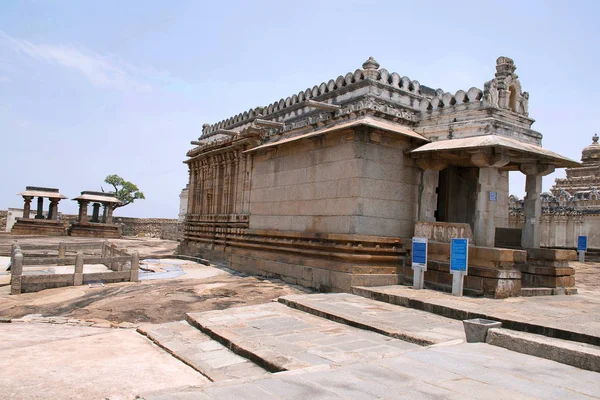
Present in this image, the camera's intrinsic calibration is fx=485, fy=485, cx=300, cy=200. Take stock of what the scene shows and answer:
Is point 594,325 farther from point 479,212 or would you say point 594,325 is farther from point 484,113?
point 484,113

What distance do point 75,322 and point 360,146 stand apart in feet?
21.3

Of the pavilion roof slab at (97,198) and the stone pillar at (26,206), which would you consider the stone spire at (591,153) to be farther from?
the stone pillar at (26,206)

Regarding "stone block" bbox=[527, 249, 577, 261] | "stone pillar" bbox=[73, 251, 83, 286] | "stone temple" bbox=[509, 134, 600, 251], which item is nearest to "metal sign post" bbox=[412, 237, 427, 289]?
"stone block" bbox=[527, 249, 577, 261]

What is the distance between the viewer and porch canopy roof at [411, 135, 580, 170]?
371 inches

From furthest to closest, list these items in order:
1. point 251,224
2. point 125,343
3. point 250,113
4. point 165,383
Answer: point 250,113
point 251,224
point 125,343
point 165,383

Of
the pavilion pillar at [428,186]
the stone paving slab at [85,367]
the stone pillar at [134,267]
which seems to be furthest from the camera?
the stone pillar at [134,267]

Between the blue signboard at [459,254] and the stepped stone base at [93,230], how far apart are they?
35.1 metres

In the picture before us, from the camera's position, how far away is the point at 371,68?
1154 cm

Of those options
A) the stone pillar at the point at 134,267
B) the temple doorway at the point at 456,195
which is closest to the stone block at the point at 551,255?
the temple doorway at the point at 456,195

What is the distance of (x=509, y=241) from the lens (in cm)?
1223

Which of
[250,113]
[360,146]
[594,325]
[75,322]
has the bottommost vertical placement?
[75,322]

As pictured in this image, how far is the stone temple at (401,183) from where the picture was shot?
9852mm

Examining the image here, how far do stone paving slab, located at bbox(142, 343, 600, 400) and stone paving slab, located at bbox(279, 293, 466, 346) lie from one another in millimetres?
1035

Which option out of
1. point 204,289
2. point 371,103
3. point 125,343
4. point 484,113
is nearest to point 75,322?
point 125,343
